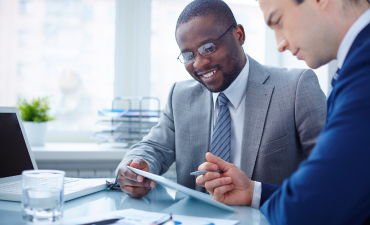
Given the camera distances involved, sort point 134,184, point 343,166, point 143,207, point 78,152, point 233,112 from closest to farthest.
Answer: point 343,166 → point 143,207 → point 134,184 → point 233,112 → point 78,152

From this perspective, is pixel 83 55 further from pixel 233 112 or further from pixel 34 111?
pixel 233 112

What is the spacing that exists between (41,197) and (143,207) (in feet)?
1.02

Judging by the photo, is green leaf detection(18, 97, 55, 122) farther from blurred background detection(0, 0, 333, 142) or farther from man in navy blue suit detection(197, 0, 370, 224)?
man in navy blue suit detection(197, 0, 370, 224)

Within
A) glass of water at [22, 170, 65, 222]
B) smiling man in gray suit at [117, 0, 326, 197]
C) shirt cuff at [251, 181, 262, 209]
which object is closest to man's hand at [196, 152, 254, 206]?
shirt cuff at [251, 181, 262, 209]

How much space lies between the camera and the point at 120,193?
1178 mm

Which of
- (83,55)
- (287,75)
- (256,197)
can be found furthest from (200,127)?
(83,55)

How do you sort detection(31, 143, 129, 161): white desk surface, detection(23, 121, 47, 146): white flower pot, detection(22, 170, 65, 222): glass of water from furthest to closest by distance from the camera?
1. detection(23, 121, 47, 146): white flower pot
2. detection(31, 143, 129, 161): white desk surface
3. detection(22, 170, 65, 222): glass of water

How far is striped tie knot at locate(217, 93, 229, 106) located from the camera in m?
1.54

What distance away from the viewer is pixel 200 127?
1.58 metres

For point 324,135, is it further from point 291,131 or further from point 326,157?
point 291,131

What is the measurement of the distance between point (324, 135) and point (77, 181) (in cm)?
92

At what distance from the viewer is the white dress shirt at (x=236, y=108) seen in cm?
149

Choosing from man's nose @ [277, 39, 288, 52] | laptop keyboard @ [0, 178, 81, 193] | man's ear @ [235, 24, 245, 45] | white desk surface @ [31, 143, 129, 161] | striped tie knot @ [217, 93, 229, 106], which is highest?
man's ear @ [235, 24, 245, 45]

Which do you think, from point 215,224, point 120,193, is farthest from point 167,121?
point 215,224
